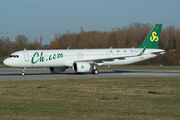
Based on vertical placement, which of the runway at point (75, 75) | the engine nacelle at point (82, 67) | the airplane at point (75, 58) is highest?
the airplane at point (75, 58)

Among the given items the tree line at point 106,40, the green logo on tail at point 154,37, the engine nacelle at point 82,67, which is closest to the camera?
the engine nacelle at point 82,67

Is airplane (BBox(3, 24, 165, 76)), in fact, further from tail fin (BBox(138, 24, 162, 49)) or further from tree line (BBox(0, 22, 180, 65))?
tree line (BBox(0, 22, 180, 65))

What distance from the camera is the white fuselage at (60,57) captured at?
30.8 m

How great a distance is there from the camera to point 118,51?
A: 34.5 meters

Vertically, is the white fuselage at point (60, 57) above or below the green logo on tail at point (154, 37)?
below

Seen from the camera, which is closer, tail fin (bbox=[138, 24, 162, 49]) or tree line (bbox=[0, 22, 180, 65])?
tail fin (bbox=[138, 24, 162, 49])

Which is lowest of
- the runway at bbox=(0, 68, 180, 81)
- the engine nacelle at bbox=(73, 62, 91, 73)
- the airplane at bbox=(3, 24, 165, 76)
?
the runway at bbox=(0, 68, 180, 81)

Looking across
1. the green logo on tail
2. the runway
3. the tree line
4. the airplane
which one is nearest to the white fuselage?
the airplane

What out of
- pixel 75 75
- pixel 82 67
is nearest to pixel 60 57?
pixel 75 75

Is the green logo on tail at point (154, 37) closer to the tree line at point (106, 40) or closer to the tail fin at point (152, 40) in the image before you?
the tail fin at point (152, 40)

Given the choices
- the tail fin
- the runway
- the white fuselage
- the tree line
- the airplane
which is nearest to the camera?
the runway

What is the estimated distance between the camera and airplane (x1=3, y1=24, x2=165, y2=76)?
3064 centimetres

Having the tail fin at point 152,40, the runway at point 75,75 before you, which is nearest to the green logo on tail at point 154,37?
the tail fin at point 152,40

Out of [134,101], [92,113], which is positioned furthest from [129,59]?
[92,113]
